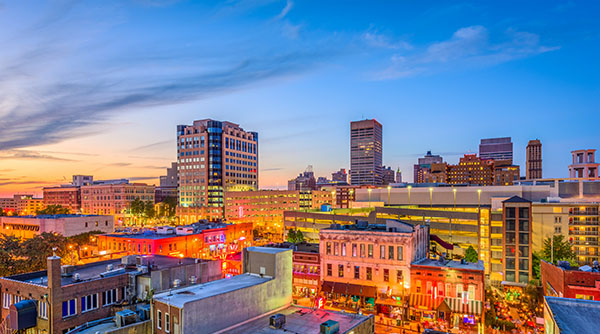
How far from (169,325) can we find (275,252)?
11.8m

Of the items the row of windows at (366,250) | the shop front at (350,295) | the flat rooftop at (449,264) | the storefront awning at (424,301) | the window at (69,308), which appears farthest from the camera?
the row of windows at (366,250)

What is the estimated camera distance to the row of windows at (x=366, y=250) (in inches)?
2210

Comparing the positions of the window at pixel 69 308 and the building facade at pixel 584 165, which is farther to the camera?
the building facade at pixel 584 165

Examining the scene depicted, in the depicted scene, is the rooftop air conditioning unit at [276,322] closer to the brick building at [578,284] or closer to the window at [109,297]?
the window at [109,297]

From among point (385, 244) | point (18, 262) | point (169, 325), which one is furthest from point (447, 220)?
point (18, 262)

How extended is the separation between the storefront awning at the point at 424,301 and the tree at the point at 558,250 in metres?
37.7

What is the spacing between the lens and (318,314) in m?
34.3

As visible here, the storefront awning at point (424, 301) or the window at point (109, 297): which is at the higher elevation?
the window at point (109, 297)

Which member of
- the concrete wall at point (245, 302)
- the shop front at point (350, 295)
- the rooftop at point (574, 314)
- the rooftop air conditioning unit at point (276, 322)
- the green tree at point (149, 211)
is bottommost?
the green tree at point (149, 211)

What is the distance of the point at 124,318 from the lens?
3059 cm

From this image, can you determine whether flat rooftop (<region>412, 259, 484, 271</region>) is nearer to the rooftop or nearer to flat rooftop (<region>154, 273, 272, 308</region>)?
the rooftop

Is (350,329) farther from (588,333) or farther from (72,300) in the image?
(72,300)

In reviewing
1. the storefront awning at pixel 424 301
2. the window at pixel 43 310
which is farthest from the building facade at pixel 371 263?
the window at pixel 43 310

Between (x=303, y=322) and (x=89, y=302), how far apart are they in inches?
833
